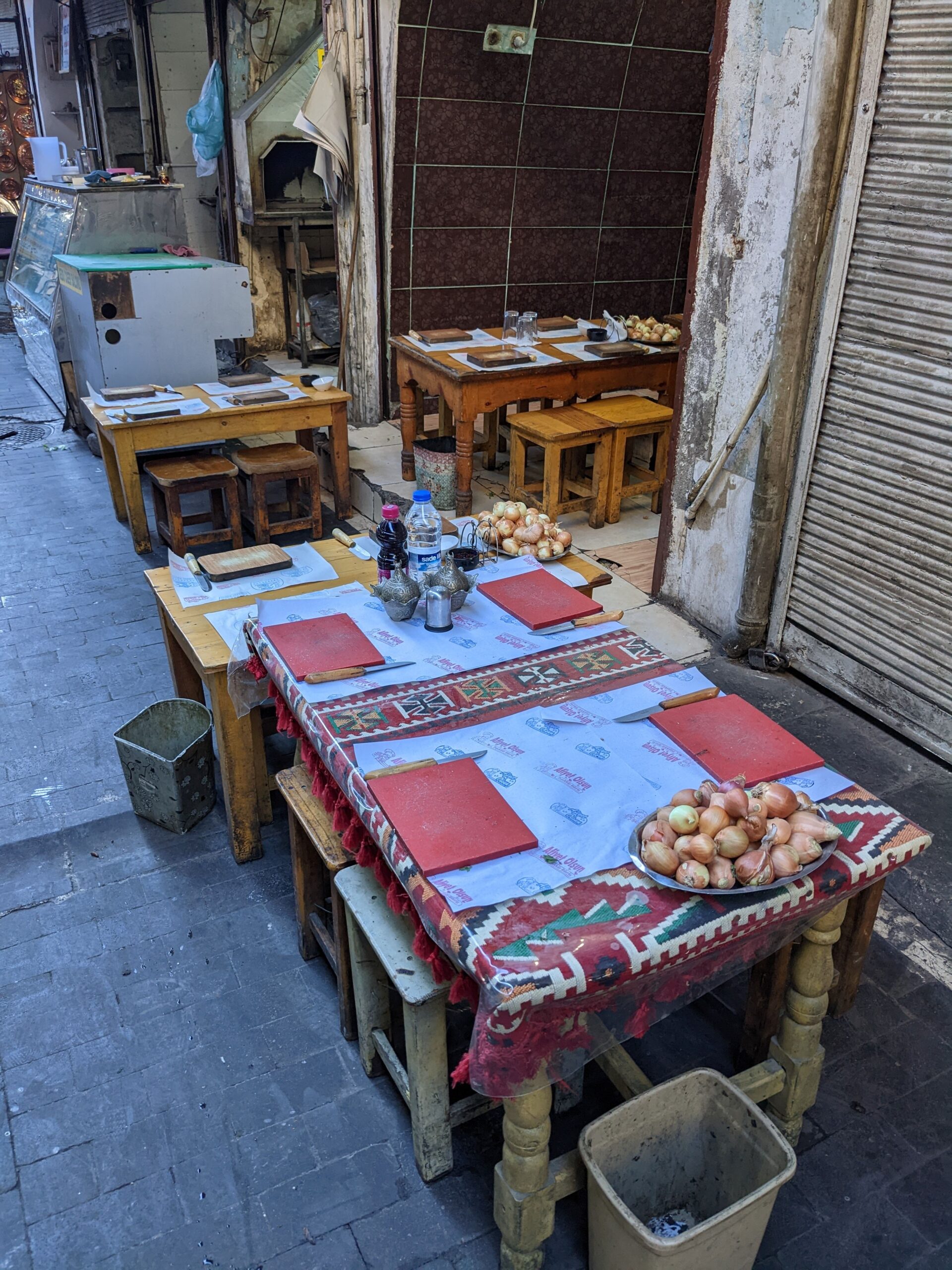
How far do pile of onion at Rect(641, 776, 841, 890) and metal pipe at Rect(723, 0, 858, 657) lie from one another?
2.79 metres

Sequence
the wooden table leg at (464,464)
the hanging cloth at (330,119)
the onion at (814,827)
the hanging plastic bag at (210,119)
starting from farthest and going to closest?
1. the hanging plastic bag at (210,119)
2. the hanging cloth at (330,119)
3. the wooden table leg at (464,464)
4. the onion at (814,827)

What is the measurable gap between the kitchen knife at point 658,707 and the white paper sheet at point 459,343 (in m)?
4.55

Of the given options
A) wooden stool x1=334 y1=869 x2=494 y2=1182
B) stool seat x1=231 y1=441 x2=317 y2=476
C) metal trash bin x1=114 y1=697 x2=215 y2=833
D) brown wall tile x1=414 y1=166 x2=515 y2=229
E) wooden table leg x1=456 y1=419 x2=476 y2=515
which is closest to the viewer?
wooden stool x1=334 y1=869 x2=494 y2=1182

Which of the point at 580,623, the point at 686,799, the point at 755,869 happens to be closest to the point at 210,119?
the point at 580,623

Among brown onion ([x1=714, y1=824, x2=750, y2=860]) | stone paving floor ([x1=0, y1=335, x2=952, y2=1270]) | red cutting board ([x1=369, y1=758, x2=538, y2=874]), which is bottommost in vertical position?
stone paving floor ([x1=0, y1=335, x2=952, y2=1270])

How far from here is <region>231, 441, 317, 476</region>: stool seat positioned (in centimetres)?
620

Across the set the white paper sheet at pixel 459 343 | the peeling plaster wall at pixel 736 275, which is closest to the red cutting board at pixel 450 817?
the peeling plaster wall at pixel 736 275

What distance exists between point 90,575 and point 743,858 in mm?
5257

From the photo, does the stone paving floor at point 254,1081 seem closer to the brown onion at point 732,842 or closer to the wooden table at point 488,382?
the brown onion at point 732,842

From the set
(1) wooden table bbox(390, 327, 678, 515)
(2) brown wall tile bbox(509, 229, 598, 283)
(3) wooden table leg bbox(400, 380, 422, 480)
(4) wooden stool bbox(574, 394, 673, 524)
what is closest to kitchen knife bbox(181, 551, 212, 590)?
(1) wooden table bbox(390, 327, 678, 515)

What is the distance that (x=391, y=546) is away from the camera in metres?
3.54

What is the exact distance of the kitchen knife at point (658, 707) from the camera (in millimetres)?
2764

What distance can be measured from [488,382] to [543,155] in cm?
348

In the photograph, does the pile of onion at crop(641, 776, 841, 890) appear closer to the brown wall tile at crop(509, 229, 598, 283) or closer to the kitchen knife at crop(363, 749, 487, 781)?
the kitchen knife at crop(363, 749, 487, 781)
